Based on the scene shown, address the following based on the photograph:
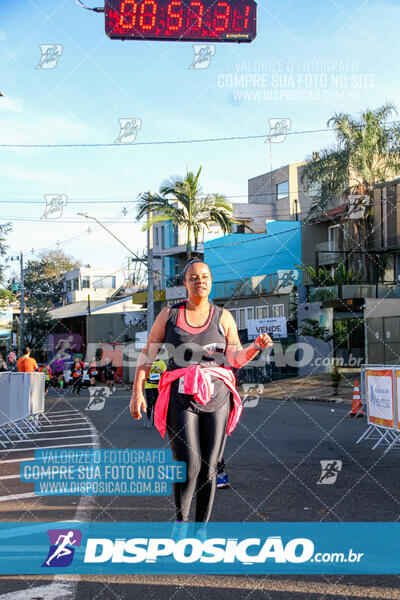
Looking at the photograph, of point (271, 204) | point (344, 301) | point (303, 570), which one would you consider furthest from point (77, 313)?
point (303, 570)

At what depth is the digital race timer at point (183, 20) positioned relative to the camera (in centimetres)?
852

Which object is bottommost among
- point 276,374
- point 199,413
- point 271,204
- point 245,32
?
point 276,374

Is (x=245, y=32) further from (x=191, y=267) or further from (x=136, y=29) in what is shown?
(x=191, y=267)

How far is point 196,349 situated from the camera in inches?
202

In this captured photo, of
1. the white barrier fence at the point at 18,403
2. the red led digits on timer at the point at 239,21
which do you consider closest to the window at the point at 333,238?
the white barrier fence at the point at 18,403

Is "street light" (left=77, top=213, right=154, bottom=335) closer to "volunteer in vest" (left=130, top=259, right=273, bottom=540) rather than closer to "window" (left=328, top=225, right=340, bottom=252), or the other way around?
"window" (left=328, top=225, right=340, bottom=252)

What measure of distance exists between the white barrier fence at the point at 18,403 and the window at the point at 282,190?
119 feet

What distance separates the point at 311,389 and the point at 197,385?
24.2 meters

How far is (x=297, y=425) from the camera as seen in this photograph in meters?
15.1

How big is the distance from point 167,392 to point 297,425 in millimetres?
10452

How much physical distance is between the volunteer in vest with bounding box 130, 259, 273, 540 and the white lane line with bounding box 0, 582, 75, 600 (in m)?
0.93

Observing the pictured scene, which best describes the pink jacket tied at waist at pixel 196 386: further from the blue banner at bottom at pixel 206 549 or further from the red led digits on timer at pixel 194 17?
the red led digits on timer at pixel 194 17

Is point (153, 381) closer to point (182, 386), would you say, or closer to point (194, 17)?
point (194, 17)

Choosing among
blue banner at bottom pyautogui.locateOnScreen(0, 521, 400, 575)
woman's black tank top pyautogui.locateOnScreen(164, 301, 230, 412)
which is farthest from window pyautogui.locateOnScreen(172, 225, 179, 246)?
woman's black tank top pyautogui.locateOnScreen(164, 301, 230, 412)
